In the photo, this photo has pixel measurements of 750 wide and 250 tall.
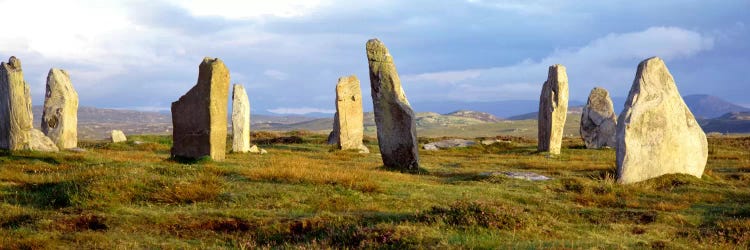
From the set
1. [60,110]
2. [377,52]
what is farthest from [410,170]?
[60,110]

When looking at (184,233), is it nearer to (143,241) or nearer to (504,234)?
(143,241)

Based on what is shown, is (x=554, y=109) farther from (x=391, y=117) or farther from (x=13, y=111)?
(x=13, y=111)

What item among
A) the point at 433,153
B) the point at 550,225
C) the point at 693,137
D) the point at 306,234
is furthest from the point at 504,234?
the point at 433,153

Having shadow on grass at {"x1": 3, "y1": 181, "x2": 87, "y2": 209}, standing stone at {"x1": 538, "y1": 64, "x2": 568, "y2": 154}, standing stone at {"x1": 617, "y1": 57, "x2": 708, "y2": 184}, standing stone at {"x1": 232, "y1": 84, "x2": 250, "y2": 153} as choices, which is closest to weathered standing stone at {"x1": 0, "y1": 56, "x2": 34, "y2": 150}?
shadow on grass at {"x1": 3, "y1": 181, "x2": 87, "y2": 209}

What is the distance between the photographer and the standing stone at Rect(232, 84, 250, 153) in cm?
3459

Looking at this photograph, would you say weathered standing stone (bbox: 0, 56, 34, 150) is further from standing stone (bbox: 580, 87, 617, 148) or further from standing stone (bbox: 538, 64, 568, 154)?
standing stone (bbox: 580, 87, 617, 148)

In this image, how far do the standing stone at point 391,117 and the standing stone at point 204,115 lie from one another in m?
5.21

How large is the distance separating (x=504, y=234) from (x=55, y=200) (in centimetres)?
922

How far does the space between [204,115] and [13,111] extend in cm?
669

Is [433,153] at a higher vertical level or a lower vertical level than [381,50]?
lower

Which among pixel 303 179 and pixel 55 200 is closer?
pixel 55 200

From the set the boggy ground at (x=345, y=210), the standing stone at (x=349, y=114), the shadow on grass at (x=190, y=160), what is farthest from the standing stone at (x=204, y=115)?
the standing stone at (x=349, y=114)

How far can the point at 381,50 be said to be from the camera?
26422 mm

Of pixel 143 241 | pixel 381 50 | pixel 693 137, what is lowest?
pixel 143 241
